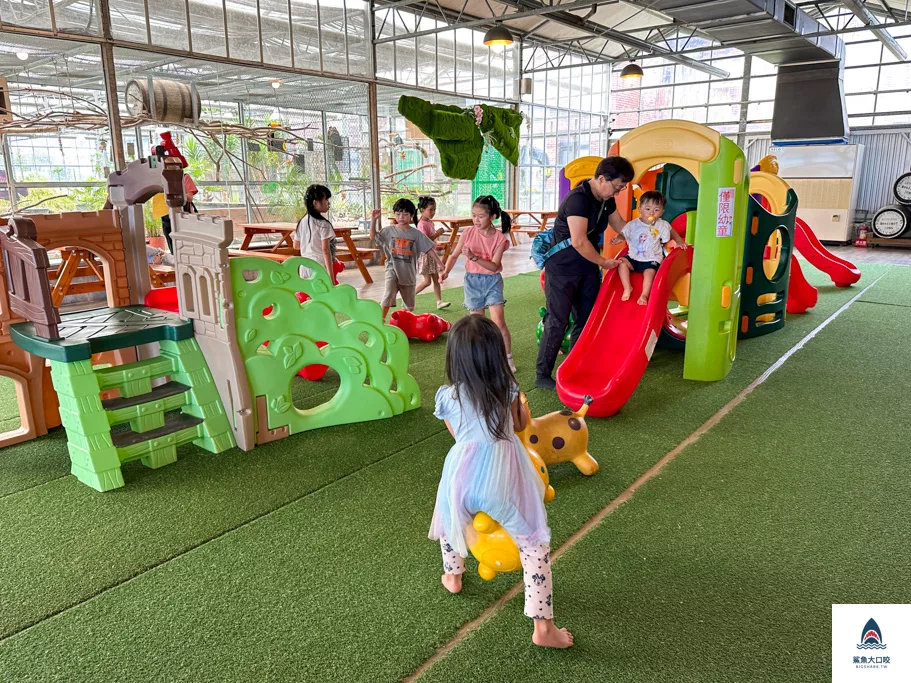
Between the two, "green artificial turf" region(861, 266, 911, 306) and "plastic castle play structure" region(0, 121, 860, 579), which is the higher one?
"plastic castle play structure" region(0, 121, 860, 579)

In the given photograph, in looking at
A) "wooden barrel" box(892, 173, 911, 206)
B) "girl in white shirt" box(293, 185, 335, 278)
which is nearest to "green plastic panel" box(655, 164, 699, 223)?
"girl in white shirt" box(293, 185, 335, 278)

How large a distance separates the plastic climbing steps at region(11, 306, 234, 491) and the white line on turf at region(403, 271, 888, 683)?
197 centimetres

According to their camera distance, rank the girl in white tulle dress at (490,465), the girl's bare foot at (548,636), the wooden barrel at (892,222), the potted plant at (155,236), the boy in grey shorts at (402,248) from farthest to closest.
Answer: the wooden barrel at (892,222) → the potted plant at (155,236) → the boy in grey shorts at (402,248) → the girl's bare foot at (548,636) → the girl in white tulle dress at (490,465)

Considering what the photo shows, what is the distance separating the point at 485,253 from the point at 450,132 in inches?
231

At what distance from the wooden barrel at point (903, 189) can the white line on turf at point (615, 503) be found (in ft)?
38.5

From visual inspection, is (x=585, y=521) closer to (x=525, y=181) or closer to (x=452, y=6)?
(x=452, y=6)

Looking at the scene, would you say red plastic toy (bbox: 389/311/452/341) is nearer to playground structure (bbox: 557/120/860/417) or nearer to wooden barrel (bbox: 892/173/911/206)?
playground structure (bbox: 557/120/860/417)

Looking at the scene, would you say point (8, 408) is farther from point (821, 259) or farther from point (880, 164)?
point (880, 164)

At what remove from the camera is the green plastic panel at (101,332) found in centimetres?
315

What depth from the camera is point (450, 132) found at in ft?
33.0

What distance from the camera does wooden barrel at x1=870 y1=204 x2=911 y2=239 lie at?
1444 cm

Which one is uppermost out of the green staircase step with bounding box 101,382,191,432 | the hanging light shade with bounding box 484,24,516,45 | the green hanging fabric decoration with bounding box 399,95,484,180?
the hanging light shade with bounding box 484,24,516,45

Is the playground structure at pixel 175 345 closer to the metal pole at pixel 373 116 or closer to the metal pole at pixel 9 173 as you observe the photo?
the metal pole at pixel 9 173

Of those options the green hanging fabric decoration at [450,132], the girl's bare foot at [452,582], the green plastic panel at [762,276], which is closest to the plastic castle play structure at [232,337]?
the girl's bare foot at [452,582]
